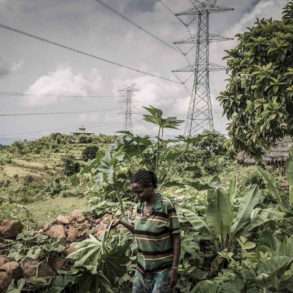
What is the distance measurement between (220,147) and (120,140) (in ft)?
51.8

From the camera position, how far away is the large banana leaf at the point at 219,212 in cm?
505

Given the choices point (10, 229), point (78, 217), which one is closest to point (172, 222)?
point (10, 229)

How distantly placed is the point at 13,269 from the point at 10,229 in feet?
3.77

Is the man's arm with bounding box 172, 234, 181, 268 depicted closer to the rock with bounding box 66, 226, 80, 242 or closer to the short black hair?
the short black hair

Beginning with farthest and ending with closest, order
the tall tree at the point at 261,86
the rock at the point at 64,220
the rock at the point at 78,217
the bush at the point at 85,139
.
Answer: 1. the bush at the point at 85,139
2. the tall tree at the point at 261,86
3. the rock at the point at 78,217
4. the rock at the point at 64,220

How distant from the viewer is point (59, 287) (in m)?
4.16

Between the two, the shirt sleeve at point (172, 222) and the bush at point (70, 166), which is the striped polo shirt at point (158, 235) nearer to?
the shirt sleeve at point (172, 222)

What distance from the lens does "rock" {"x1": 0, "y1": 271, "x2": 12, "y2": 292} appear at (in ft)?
13.3

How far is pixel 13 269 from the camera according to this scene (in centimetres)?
425

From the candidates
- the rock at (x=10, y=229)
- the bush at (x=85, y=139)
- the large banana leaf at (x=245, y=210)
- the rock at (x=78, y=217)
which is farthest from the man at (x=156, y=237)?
the bush at (x=85, y=139)

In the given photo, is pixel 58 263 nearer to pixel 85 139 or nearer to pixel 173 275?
→ pixel 173 275

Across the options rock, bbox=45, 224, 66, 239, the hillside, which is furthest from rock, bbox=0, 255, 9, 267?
the hillside

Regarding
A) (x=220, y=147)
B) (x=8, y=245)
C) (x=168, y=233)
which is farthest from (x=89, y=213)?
(x=220, y=147)

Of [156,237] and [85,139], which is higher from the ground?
[85,139]
